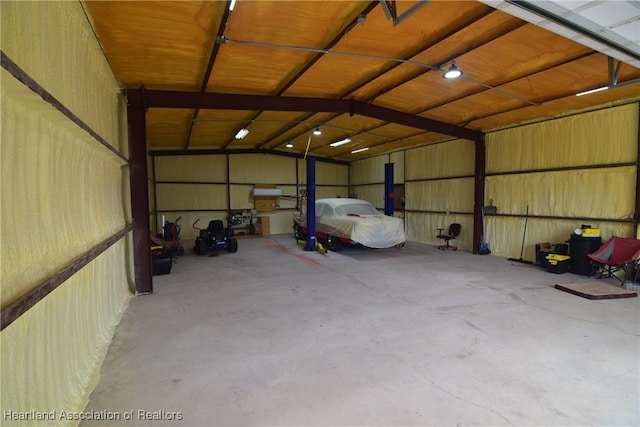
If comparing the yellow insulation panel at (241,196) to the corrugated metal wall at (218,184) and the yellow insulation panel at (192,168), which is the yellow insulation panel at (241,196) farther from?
the yellow insulation panel at (192,168)

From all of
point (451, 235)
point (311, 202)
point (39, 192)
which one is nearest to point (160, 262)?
point (311, 202)

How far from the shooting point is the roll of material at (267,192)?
12827mm

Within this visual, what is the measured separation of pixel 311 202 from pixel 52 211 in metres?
6.95


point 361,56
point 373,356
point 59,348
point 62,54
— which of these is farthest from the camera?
point 361,56

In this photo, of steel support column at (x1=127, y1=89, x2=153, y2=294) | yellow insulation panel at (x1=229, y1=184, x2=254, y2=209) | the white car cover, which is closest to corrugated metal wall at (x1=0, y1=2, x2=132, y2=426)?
steel support column at (x1=127, y1=89, x2=153, y2=294)

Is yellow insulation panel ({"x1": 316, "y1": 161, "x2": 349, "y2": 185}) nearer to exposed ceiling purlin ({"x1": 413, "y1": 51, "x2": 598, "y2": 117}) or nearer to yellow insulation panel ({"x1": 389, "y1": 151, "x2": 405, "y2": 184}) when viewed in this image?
yellow insulation panel ({"x1": 389, "y1": 151, "x2": 405, "y2": 184})

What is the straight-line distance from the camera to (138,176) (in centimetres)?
529

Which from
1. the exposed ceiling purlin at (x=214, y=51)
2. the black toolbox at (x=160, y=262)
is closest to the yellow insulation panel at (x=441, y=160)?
the exposed ceiling purlin at (x=214, y=51)

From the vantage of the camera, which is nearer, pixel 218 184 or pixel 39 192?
pixel 39 192

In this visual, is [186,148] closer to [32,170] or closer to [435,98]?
[435,98]

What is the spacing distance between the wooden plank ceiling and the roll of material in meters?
5.35

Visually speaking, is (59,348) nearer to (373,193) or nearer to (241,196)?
(241,196)

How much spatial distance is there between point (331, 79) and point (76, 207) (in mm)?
4384

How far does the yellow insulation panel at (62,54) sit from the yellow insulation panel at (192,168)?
7889 millimetres
